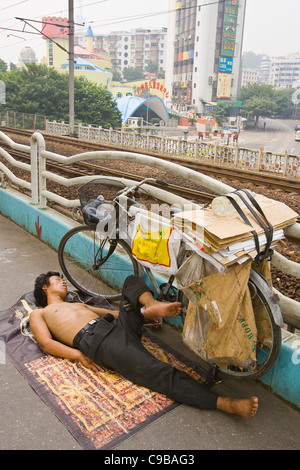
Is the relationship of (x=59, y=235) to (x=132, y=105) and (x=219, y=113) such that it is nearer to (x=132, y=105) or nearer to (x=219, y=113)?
(x=132, y=105)

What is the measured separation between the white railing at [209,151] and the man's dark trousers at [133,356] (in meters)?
14.1

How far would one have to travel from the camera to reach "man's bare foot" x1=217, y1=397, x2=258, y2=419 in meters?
2.40

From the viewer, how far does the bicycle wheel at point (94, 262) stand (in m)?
3.88

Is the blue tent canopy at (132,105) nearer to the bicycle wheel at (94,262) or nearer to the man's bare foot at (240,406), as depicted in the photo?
the bicycle wheel at (94,262)

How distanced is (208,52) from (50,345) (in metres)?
102

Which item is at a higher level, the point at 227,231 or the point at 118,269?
the point at 227,231

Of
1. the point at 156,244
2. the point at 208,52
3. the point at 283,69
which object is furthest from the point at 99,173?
the point at 283,69

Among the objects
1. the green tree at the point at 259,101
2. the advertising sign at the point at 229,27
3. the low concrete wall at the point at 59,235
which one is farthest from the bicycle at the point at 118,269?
the advertising sign at the point at 229,27

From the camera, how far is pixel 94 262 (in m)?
4.02

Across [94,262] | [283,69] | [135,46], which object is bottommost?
[94,262]

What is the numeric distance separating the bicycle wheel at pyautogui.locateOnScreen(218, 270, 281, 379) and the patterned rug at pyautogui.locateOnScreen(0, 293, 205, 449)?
1.19 feet

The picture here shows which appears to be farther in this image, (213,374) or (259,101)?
(259,101)
